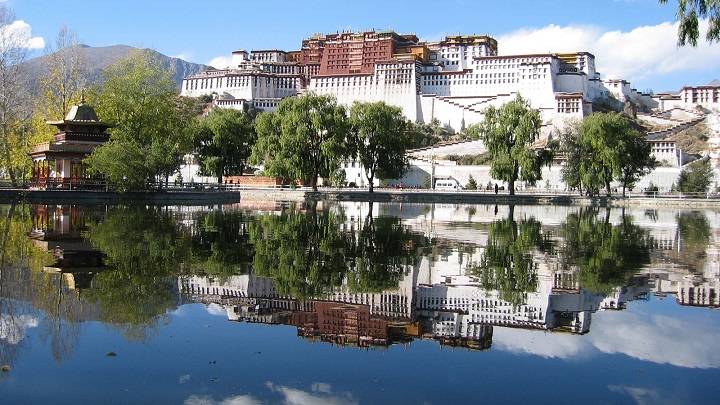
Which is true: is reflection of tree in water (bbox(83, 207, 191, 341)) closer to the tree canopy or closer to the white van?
the tree canopy

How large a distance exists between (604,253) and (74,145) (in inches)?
1471

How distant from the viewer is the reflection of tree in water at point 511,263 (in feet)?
39.6

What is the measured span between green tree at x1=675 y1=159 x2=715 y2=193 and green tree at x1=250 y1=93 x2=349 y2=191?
33181 millimetres

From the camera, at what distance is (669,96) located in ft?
358

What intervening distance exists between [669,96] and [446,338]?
111808 mm

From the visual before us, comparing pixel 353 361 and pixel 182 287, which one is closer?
pixel 353 361

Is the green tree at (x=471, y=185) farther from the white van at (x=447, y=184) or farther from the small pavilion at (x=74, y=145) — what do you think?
the small pavilion at (x=74, y=145)

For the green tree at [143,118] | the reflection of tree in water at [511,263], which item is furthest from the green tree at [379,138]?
the reflection of tree in water at [511,263]

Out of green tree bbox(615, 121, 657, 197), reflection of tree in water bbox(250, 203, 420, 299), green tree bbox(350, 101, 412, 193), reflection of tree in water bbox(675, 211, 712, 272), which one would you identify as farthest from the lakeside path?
reflection of tree in water bbox(250, 203, 420, 299)

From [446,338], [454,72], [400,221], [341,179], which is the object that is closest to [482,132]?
[341,179]

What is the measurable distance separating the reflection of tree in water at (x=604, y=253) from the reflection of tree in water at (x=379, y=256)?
3510 millimetres

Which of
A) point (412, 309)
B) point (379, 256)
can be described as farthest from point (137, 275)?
point (379, 256)

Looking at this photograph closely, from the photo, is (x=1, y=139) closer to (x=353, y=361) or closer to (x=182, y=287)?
(x=182, y=287)

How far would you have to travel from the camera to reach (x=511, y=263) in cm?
1553
